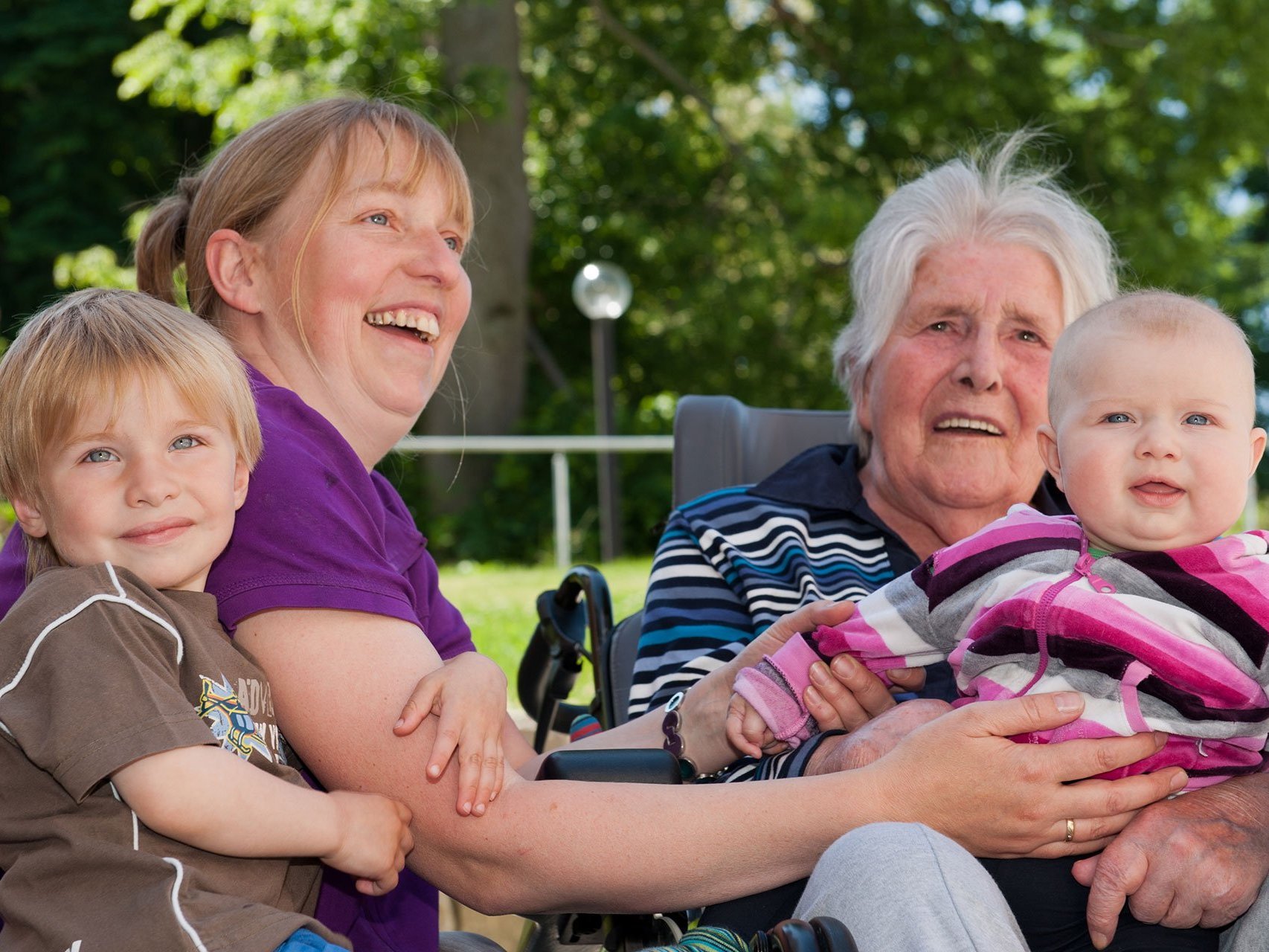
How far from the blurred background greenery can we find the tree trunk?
0.02 meters

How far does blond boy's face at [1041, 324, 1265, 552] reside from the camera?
176 centimetres

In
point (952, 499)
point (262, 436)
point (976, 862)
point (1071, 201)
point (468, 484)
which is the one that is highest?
point (1071, 201)

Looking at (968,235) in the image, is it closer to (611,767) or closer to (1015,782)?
(1015,782)

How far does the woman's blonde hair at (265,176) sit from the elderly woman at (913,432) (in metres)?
0.87

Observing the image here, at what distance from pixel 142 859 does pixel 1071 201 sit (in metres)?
2.19

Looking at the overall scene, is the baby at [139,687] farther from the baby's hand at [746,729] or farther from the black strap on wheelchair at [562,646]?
the black strap on wheelchair at [562,646]

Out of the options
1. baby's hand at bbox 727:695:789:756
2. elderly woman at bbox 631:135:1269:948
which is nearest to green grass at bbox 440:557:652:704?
elderly woman at bbox 631:135:1269:948

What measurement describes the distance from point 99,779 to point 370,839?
0.35 m

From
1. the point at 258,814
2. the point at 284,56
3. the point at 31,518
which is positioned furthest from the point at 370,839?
the point at 284,56

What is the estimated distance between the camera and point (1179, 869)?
5.50ft

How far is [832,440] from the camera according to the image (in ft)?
10.4

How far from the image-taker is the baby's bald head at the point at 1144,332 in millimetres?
1809

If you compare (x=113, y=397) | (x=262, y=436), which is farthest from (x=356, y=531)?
(x=113, y=397)

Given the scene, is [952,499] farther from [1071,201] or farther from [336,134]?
[336,134]
